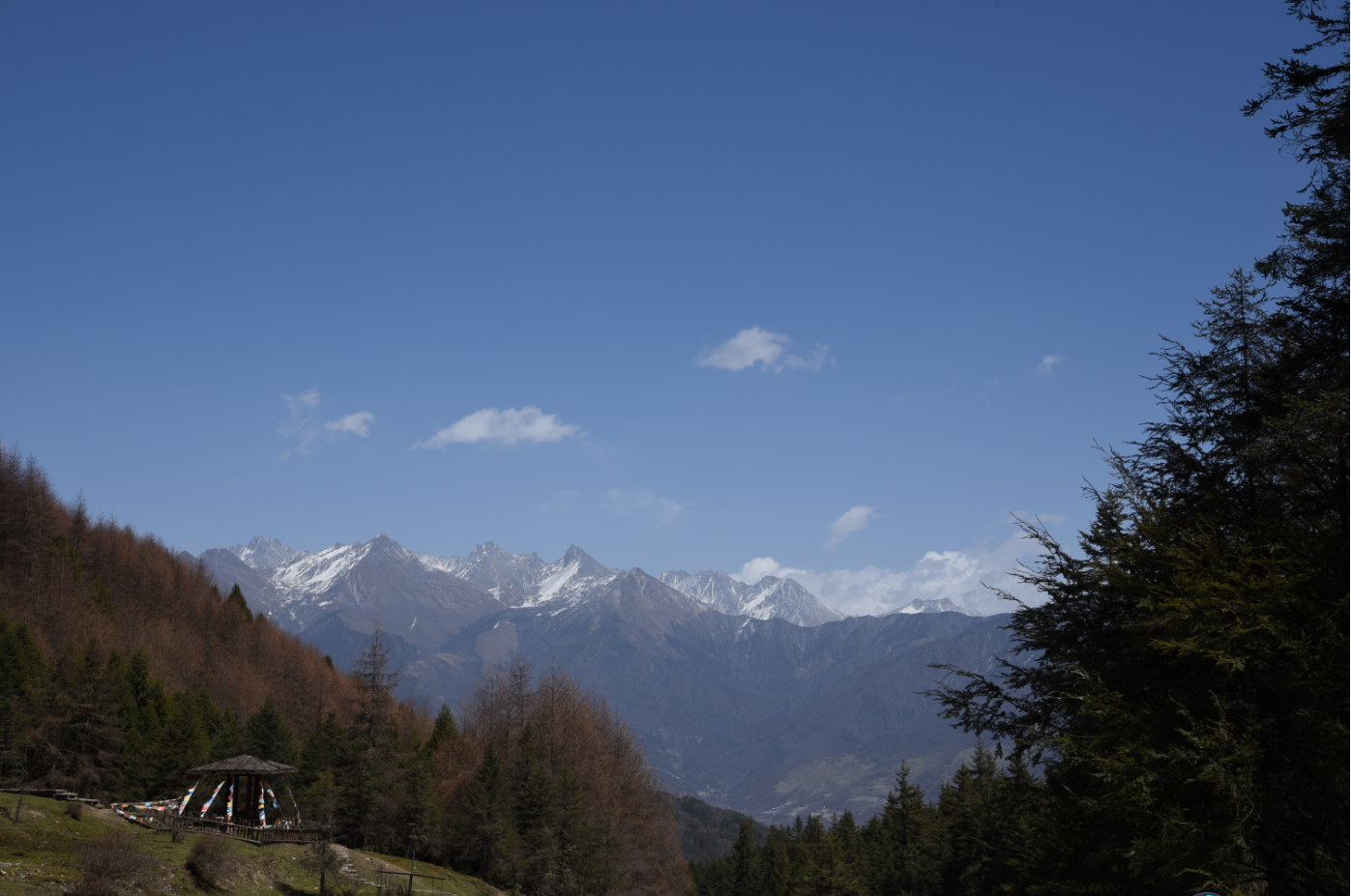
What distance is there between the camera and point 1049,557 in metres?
17.6

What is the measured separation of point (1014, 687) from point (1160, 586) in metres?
4.86

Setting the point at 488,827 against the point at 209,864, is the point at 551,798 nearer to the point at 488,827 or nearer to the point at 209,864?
the point at 488,827

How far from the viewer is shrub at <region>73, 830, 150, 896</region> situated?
84.2 feet

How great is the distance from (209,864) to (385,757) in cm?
3311

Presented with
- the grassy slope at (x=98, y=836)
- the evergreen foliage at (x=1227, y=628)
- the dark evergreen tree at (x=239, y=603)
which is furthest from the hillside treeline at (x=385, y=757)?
the evergreen foliage at (x=1227, y=628)

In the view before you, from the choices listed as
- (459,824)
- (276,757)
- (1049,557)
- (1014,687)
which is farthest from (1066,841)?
(276,757)

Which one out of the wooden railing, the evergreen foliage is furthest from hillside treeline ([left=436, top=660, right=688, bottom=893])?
the evergreen foliage

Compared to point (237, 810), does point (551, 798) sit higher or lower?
lower

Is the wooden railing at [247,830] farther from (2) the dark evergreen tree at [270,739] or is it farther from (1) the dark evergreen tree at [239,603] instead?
(1) the dark evergreen tree at [239,603]

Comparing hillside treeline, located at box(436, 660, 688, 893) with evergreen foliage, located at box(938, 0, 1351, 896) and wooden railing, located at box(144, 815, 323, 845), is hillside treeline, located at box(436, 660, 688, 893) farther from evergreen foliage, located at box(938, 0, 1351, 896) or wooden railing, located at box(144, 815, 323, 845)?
evergreen foliage, located at box(938, 0, 1351, 896)

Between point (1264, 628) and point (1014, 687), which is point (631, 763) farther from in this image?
point (1264, 628)

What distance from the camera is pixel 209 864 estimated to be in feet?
105

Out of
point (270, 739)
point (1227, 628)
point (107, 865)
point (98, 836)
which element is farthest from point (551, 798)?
point (1227, 628)

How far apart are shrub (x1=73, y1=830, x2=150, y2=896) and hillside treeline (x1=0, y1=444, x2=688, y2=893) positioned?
1865 centimetres
